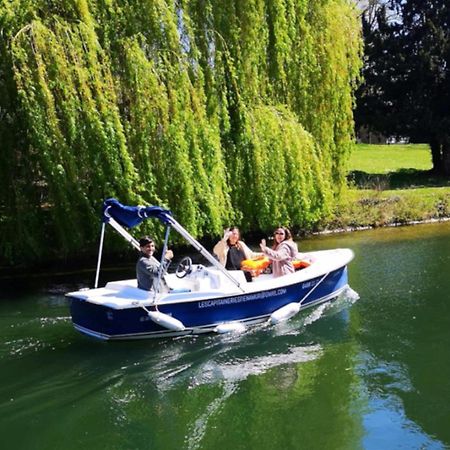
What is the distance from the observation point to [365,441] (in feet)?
23.9

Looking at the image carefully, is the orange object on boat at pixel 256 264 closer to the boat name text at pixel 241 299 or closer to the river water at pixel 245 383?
the boat name text at pixel 241 299

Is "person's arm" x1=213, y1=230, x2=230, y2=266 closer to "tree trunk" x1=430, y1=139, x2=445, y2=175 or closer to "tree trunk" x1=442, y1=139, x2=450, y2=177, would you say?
"tree trunk" x1=442, y1=139, x2=450, y2=177

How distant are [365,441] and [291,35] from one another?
14.0 meters

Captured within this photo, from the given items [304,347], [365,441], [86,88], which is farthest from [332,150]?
[365,441]

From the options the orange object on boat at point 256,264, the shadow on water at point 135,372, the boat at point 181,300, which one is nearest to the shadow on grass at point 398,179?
the orange object on boat at point 256,264

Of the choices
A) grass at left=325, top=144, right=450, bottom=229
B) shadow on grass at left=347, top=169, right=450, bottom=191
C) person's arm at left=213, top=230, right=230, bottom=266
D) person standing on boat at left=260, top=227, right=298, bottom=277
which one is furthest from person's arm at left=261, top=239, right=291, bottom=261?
shadow on grass at left=347, top=169, right=450, bottom=191

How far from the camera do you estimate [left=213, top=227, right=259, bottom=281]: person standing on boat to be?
1273 centimetres

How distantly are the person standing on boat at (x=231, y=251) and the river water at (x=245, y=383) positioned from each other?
65.9 inches

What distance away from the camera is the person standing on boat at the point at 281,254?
40.8ft

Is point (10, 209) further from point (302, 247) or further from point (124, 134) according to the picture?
point (302, 247)

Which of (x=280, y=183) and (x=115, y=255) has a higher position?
(x=280, y=183)

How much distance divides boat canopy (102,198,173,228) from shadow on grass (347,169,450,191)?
1729 cm

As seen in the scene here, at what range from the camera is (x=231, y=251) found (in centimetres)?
1298

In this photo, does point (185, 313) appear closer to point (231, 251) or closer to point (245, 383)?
point (245, 383)
